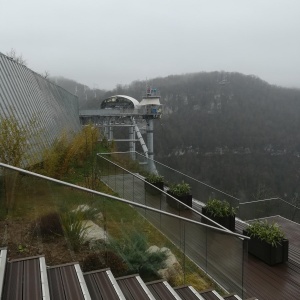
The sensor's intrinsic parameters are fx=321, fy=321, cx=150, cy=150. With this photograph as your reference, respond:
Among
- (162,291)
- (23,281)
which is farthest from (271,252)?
(23,281)

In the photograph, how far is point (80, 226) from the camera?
3.99 m

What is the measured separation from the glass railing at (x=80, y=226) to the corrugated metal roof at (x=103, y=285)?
0.68 feet

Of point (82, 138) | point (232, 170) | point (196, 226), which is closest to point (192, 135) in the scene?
point (232, 170)

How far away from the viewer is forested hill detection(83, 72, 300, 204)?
55844 millimetres

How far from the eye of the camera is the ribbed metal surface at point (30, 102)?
1018cm

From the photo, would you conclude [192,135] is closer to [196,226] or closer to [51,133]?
[51,133]

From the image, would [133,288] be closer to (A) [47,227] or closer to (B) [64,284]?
(B) [64,284]

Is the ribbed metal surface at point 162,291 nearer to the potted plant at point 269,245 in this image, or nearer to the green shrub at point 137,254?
the green shrub at point 137,254

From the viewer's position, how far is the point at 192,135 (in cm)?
Result: 7112

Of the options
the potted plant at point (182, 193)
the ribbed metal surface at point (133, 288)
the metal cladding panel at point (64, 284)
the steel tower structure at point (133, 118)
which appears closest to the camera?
the metal cladding panel at point (64, 284)

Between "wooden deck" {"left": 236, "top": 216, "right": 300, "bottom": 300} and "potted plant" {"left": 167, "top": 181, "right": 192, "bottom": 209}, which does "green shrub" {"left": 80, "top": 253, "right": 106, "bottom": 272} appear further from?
"potted plant" {"left": 167, "top": 181, "right": 192, "bottom": 209}

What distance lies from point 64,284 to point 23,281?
1.34 ft

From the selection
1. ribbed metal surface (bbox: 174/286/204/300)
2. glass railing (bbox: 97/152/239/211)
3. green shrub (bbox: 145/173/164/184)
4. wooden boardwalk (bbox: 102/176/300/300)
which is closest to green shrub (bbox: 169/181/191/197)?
glass railing (bbox: 97/152/239/211)

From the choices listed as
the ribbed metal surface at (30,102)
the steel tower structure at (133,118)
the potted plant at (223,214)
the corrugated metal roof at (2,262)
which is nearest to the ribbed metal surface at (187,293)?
the corrugated metal roof at (2,262)
